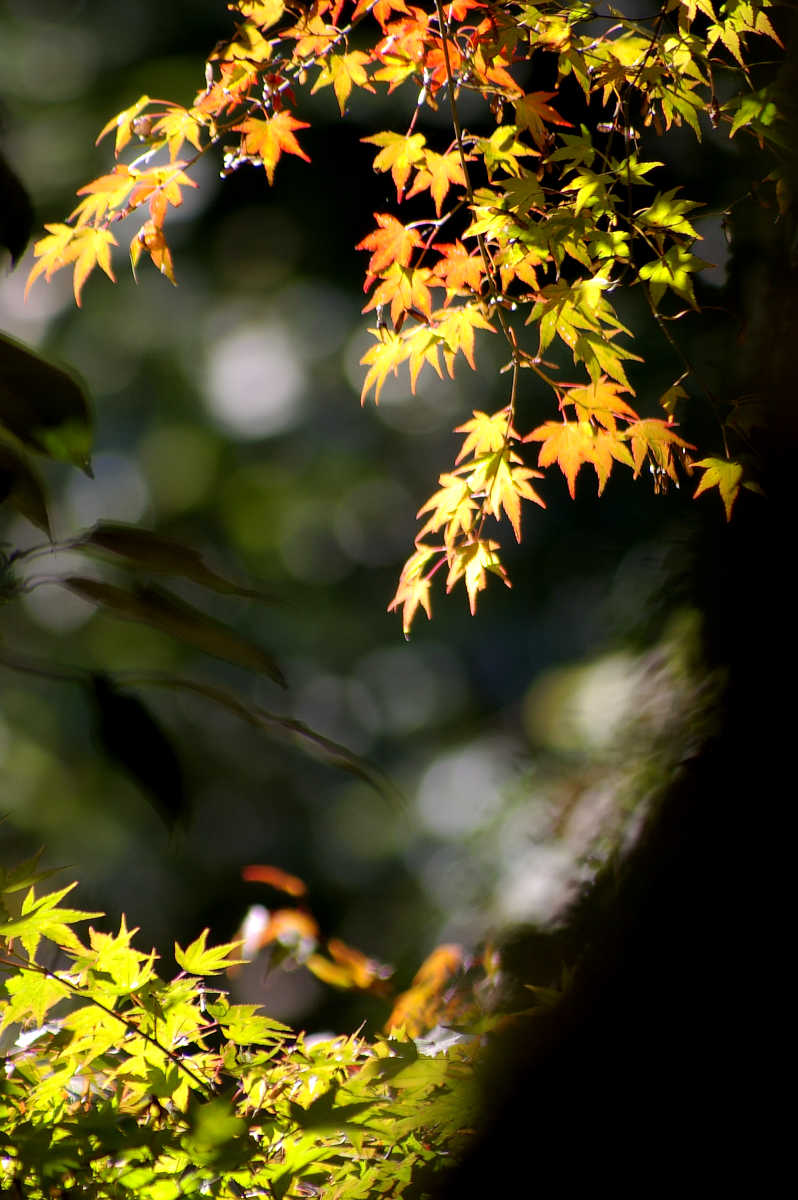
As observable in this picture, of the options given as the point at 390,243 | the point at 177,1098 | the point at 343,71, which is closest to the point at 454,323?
the point at 390,243

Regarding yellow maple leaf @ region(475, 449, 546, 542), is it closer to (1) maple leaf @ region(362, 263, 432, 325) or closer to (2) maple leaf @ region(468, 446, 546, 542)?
(2) maple leaf @ region(468, 446, 546, 542)

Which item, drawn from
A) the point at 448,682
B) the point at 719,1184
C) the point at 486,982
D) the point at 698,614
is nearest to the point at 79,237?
the point at 698,614

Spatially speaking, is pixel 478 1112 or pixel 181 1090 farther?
pixel 181 1090

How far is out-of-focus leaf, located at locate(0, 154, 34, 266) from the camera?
41.7 inches

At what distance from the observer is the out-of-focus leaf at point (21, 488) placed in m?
0.84

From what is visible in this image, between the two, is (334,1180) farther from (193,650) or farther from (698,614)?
(193,650)

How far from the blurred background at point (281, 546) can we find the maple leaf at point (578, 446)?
0.85m

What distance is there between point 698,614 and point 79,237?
0.94 metres

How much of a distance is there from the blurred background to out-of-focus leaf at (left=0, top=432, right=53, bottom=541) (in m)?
1.23

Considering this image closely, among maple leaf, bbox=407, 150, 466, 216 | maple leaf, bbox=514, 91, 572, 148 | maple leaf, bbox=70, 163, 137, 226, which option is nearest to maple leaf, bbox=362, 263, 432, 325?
maple leaf, bbox=407, 150, 466, 216

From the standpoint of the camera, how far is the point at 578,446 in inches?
Answer: 40.7

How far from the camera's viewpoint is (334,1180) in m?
0.81

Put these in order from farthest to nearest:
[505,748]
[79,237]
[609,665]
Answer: [505,748] < [609,665] < [79,237]

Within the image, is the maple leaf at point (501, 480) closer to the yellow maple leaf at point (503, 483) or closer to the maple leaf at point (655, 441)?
the yellow maple leaf at point (503, 483)
